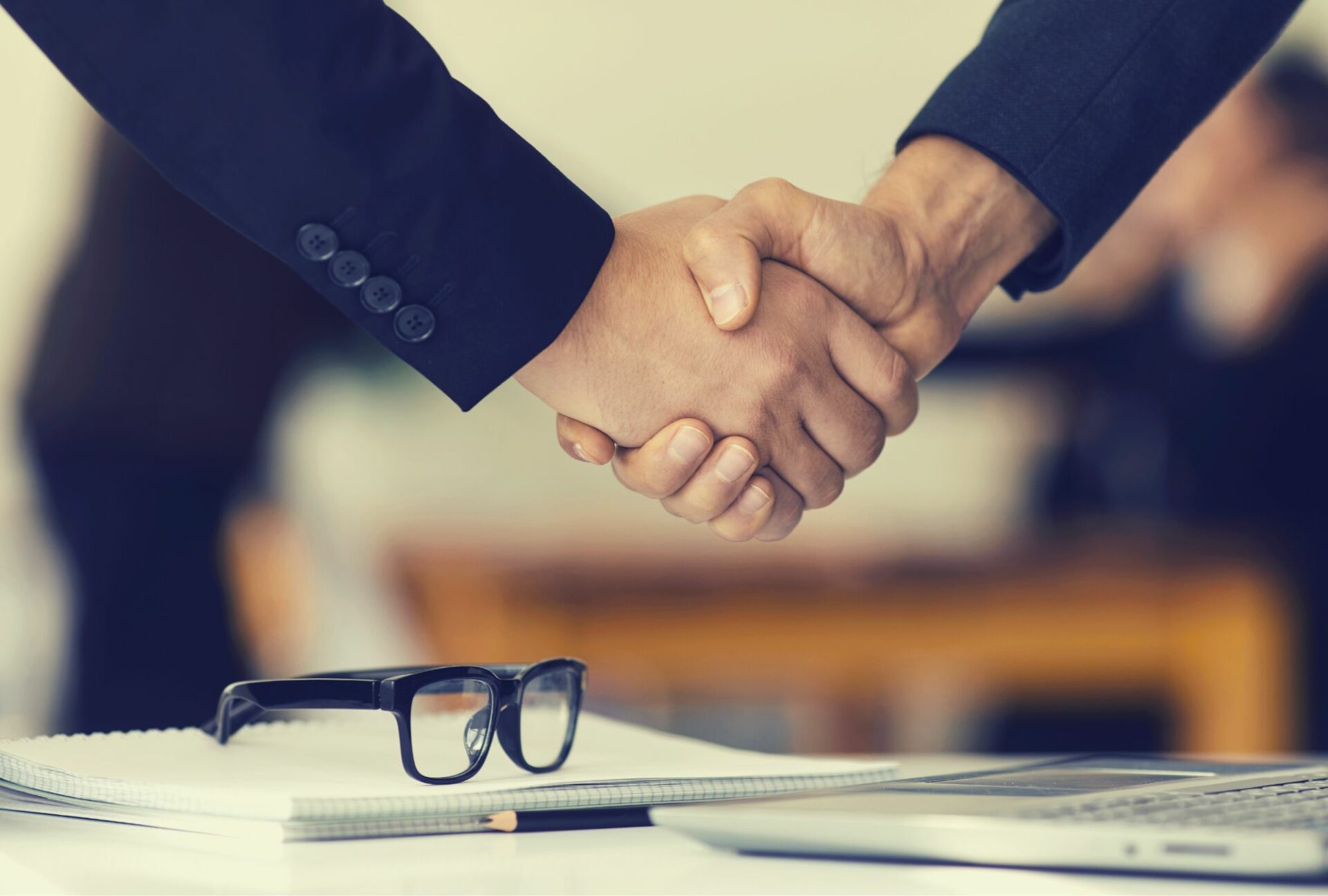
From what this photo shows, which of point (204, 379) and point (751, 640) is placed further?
point (751, 640)

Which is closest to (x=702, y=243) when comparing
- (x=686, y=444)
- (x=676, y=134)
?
(x=686, y=444)

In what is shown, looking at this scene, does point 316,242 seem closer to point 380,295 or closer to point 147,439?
point 380,295

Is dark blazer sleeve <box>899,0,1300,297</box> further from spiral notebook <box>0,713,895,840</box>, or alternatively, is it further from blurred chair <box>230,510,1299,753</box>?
blurred chair <box>230,510,1299,753</box>

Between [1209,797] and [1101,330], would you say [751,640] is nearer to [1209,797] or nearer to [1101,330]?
[1101,330]

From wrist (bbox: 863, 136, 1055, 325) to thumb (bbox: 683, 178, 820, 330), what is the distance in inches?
3.9

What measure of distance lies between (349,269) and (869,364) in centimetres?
44

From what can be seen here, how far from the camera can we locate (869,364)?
1089mm

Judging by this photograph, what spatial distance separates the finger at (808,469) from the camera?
1100mm

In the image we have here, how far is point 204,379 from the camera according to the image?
2.17m

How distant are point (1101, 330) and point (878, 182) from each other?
2501 millimetres

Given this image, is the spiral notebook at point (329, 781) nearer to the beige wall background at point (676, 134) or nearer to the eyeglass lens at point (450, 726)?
the eyeglass lens at point (450, 726)

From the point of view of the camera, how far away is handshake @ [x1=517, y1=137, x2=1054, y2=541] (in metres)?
0.99

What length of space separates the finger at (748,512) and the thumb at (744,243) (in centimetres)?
17

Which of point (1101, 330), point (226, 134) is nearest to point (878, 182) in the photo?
point (226, 134)
